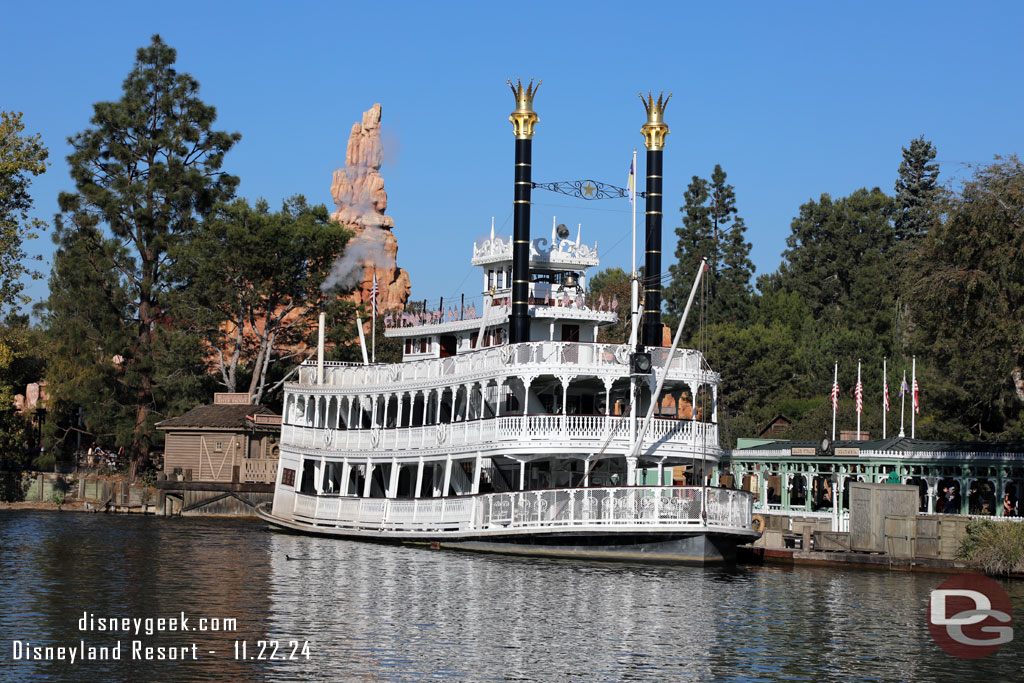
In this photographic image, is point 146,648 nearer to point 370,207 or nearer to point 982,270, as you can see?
point 982,270

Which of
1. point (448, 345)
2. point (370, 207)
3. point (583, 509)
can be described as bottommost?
point (583, 509)

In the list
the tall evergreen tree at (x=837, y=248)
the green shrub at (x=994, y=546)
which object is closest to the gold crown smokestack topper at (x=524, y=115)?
the green shrub at (x=994, y=546)

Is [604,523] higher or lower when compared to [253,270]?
lower

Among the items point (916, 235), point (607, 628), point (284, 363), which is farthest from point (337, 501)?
point (916, 235)

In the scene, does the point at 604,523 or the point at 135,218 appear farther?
the point at 135,218

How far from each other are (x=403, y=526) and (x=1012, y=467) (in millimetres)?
19854

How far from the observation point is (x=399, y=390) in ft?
141

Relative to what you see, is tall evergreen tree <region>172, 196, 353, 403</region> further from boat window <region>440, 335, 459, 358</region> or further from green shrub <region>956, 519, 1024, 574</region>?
green shrub <region>956, 519, 1024, 574</region>

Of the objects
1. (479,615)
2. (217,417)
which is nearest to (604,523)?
(479,615)

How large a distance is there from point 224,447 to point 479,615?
36312 mm

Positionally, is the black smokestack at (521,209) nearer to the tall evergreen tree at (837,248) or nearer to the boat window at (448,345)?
the boat window at (448,345)

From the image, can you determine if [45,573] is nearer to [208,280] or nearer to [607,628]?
[607,628]

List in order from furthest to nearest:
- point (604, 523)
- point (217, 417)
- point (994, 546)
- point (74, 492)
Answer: point (74, 492), point (217, 417), point (604, 523), point (994, 546)

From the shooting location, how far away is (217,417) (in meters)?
61.4
